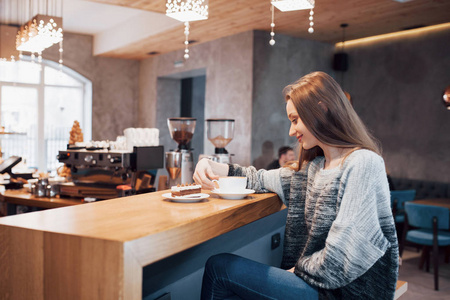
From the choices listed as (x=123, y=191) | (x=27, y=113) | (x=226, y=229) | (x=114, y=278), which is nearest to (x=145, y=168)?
(x=123, y=191)

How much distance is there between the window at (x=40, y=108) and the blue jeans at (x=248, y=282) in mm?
7463

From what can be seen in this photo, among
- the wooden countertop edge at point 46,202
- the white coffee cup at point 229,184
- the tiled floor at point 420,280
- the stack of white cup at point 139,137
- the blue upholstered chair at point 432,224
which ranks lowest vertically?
the tiled floor at point 420,280

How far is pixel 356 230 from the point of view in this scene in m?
1.36

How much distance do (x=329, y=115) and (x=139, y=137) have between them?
187 cm

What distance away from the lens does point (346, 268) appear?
1.37 m

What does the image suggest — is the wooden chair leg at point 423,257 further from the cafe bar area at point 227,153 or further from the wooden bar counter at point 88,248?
the wooden bar counter at point 88,248

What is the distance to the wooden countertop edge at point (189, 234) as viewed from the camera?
0.98 m

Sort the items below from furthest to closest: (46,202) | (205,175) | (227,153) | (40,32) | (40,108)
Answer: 1. (40,108)
2. (40,32)
3. (227,153)
4. (46,202)
5. (205,175)

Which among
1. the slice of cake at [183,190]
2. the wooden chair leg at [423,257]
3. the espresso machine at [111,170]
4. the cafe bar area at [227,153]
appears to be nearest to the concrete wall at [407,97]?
the cafe bar area at [227,153]

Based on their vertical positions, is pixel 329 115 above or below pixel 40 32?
below

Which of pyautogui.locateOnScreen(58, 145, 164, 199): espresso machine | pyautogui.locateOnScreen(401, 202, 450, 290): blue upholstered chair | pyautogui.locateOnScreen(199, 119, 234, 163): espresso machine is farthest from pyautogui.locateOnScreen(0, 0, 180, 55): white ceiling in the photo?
pyautogui.locateOnScreen(401, 202, 450, 290): blue upholstered chair

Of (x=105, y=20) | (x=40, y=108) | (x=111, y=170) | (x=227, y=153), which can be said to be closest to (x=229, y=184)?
(x=227, y=153)

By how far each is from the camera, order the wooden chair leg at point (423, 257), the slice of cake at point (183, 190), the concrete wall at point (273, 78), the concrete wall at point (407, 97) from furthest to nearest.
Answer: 1. the concrete wall at point (273, 78)
2. the concrete wall at point (407, 97)
3. the wooden chair leg at point (423, 257)
4. the slice of cake at point (183, 190)

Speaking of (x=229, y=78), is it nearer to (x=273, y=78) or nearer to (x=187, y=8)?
(x=273, y=78)
